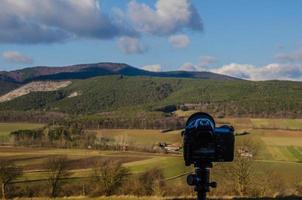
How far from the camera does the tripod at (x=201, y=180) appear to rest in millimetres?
6707

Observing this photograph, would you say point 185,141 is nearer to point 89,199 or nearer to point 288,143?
point 89,199

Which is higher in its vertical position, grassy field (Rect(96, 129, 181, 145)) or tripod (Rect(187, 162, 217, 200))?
tripod (Rect(187, 162, 217, 200))

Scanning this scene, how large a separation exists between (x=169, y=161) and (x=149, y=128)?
65.9 meters

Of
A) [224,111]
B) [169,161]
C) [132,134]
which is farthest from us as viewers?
[224,111]

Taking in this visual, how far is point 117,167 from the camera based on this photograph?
1576 inches

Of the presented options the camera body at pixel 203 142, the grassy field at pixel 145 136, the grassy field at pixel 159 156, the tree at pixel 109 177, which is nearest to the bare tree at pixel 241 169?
the grassy field at pixel 159 156

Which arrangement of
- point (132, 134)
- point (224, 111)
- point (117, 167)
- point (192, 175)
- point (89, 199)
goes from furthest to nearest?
point (224, 111), point (132, 134), point (117, 167), point (89, 199), point (192, 175)

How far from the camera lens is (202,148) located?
6820 mm

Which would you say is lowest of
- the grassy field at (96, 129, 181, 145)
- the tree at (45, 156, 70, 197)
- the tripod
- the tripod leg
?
the grassy field at (96, 129, 181, 145)

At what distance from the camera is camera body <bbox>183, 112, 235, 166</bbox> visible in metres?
6.76

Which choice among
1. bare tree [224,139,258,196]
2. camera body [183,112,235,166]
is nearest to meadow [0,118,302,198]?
bare tree [224,139,258,196]

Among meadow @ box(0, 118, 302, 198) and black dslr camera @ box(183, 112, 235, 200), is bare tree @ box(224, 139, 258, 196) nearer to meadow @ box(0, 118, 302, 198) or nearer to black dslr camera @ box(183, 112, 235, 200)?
meadow @ box(0, 118, 302, 198)

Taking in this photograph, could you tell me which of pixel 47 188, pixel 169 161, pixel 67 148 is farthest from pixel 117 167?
pixel 67 148

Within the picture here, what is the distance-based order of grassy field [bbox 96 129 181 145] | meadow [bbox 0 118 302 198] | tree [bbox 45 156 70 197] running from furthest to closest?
grassy field [bbox 96 129 181 145]
meadow [bbox 0 118 302 198]
tree [bbox 45 156 70 197]
